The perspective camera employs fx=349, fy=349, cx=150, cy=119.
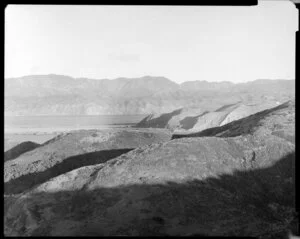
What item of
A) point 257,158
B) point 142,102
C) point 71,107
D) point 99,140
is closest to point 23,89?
point 71,107

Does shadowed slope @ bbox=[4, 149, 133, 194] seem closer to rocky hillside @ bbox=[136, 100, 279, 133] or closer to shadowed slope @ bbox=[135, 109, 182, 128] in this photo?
rocky hillside @ bbox=[136, 100, 279, 133]

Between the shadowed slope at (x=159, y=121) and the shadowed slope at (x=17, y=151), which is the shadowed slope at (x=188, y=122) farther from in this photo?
the shadowed slope at (x=17, y=151)

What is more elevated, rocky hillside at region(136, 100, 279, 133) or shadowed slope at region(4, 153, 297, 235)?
rocky hillside at region(136, 100, 279, 133)

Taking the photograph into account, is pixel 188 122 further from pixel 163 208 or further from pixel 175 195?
pixel 163 208

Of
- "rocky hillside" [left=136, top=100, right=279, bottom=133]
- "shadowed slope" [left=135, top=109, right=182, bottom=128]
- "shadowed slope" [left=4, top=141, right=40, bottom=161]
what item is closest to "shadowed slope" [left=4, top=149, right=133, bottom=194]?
"shadowed slope" [left=4, top=141, right=40, bottom=161]

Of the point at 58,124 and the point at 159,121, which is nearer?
the point at 159,121

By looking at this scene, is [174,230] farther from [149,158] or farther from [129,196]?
[149,158]

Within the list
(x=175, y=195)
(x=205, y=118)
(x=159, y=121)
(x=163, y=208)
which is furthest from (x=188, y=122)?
(x=163, y=208)

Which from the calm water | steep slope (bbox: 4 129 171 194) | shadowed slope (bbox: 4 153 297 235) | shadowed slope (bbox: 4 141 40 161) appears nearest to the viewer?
shadowed slope (bbox: 4 153 297 235)
